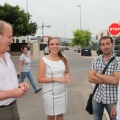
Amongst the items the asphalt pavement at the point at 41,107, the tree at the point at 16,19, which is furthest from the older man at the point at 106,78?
the tree at the point at 16,19

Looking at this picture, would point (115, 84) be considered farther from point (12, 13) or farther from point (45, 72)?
point (12, 13)

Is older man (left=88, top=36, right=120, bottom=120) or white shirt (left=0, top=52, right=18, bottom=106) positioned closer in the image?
white shirt (left=0, top=52, right=18, bottom=106)

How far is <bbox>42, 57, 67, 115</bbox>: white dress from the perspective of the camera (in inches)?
167

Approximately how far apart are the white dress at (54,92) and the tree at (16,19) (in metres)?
31.0

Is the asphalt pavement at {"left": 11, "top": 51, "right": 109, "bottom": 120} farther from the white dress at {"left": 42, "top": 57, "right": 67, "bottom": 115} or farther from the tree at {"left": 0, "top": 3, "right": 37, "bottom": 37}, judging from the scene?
the tree at {"left": 0, "top": 3, "right": 37, "bottom": 37}

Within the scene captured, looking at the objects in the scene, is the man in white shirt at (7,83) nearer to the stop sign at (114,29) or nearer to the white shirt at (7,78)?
the white shirt at (7,78)

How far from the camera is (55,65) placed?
432 centimetres

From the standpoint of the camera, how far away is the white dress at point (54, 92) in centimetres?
424

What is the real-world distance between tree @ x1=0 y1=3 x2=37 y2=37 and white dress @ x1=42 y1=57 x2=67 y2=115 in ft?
102

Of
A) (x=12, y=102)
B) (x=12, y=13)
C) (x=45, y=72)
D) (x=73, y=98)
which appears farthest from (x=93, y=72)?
(x=12, y=13)

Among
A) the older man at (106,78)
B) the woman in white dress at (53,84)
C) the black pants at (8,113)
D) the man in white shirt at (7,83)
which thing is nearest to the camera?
the man in white shirt at (7,83)

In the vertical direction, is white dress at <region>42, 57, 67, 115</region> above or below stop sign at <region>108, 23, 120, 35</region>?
below

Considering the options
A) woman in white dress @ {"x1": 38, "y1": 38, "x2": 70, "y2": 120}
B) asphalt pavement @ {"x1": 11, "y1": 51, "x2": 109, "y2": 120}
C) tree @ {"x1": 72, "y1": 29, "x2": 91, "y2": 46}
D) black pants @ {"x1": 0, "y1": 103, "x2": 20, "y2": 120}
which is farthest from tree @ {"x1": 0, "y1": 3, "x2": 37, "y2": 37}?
black pants @ {"x1": 0, "y1": 103, "x2": 20, "y2": 120}

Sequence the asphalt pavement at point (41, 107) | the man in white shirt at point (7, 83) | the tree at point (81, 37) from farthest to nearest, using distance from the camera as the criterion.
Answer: the tree at point (81, 37) < the asphalt pavement at point (41, 107) < the man in white shirt at point (7, 83)
